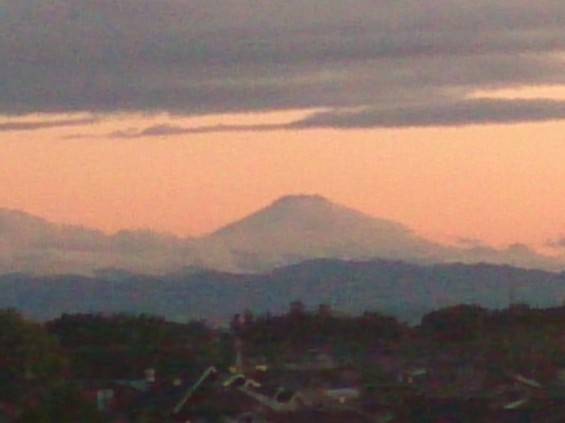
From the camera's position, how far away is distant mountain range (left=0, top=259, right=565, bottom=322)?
56.3 ft

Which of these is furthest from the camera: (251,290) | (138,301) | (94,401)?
(251,290)

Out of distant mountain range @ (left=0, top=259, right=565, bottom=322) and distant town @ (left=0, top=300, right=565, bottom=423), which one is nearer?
distant town @ (left=0, top=300, right=565, bottom=423)

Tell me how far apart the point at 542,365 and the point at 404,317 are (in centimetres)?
178

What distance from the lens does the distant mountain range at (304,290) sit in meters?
17.2

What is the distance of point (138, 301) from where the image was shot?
61.1 ft

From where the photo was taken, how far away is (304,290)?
1955 centimetres

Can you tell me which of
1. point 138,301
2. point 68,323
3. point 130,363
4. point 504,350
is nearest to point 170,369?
point 130,363

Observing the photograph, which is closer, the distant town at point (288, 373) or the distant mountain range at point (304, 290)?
the distant town at point (288, 373)

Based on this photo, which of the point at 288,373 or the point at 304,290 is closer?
the point at 288,373

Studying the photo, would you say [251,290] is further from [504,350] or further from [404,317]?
[504,350]

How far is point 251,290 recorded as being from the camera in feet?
65.4

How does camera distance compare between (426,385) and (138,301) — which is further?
(138,301)

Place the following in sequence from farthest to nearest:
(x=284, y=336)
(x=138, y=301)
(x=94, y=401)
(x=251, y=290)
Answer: (x=251, y=290)
(x=138, y=301)
(x=284, y=336)
(x=94, y=401)

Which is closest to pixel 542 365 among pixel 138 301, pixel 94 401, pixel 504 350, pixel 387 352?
pixel 504 350
